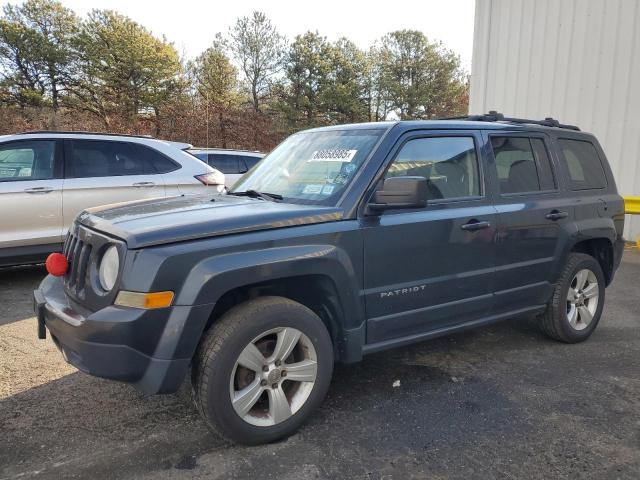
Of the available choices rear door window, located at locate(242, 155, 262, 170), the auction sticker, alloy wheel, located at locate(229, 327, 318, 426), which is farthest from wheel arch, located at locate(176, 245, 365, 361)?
rear door window, located at locate(242, 155, 262, 170)

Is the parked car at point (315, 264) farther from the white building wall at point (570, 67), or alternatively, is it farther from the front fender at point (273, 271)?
the white building wall at point (570, 67)

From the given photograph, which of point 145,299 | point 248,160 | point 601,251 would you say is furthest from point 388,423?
point 248,160

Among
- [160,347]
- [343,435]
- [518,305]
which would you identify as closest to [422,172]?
[518,305]

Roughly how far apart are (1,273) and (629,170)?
34.6ft

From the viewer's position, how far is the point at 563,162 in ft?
14.2

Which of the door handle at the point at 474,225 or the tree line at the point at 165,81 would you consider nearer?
the door handle at the point at 474,225

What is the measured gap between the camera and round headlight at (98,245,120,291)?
2.58 meters

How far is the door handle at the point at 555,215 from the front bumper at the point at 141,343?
2.80 metres

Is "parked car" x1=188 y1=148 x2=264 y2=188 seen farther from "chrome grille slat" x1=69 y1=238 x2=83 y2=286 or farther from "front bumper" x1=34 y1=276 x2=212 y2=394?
"front bumper" x1=34 y1=276 x2=212 y2=394

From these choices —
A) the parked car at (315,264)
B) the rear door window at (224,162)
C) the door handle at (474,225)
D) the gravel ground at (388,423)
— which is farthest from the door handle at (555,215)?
the rear door window at (224,162)

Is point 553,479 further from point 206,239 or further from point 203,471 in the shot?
point 206,239

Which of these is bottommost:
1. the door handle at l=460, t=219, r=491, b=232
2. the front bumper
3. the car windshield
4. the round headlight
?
the front bumper

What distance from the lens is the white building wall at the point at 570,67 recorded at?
963 centimetres

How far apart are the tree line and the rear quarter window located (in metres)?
30.9
